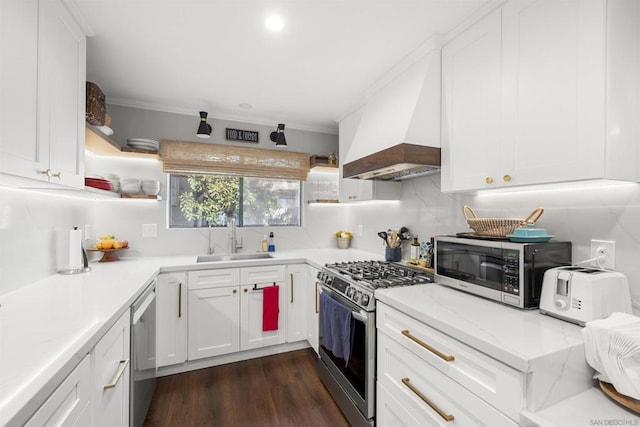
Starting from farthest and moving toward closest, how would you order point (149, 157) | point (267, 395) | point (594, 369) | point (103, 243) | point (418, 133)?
point (149, 157), point (103, 243), point (267, 395), point (418, 133), point (594, 369)

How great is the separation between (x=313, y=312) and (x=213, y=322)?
34.6 inches

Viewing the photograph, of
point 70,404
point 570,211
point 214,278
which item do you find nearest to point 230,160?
point 214,278

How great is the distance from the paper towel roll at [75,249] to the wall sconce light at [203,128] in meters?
1.30

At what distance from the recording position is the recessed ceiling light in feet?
5.09

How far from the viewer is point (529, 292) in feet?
4.06

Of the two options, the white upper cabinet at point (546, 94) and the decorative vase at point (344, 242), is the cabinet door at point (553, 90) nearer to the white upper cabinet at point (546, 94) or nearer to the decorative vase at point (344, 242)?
the white upper cabinet at point (546, 94)

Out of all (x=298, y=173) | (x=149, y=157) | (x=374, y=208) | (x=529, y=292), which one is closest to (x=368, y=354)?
(x=529, y=292)

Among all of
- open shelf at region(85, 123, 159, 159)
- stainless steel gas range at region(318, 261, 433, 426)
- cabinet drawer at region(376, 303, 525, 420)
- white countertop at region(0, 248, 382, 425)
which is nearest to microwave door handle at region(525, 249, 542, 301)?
cabinet drawer at region(376, 303, 525, 420)

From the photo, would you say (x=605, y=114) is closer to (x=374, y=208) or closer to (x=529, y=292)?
(x=529, y=292)

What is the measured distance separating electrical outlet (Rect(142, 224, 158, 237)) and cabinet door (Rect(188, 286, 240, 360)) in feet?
2.75

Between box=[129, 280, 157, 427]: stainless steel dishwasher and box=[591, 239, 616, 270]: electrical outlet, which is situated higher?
box=[591, 239, 616, 270]: electrical outlet

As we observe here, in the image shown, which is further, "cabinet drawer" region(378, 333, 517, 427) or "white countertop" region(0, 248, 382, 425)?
"cabinet drawer" region(378, 333, 517, 427)

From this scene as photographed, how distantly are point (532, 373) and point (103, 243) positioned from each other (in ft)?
9.47

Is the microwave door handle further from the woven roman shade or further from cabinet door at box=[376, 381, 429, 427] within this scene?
the woven roman shade
